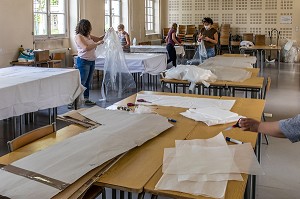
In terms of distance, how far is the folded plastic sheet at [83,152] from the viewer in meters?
1.50

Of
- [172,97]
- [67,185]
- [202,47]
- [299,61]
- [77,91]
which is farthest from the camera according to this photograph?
[299,61]

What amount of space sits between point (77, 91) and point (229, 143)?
3393 mm

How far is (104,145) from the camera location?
6.37ft

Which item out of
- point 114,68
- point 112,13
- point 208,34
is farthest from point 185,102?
point 112,13

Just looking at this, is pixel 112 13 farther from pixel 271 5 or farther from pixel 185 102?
pixel 185 102

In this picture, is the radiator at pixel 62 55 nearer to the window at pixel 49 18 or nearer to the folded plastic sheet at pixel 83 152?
the window at pixel 49 18

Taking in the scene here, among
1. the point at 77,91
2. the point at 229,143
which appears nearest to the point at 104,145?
the point at 229,143

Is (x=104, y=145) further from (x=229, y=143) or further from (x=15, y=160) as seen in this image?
(x=229, y=143)

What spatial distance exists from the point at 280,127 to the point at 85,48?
15.3 feet

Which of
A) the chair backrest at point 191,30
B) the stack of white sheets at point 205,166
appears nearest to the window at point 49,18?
the chair backrest at point 191,30

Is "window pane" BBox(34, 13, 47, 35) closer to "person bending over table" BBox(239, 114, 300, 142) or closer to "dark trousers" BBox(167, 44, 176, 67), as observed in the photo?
"dark trousers" BBox(167, 44, 176, 67)

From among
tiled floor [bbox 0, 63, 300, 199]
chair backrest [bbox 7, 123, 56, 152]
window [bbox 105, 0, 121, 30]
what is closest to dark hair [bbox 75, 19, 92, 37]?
tiled floor [bbox 0, 63, 300, 199]

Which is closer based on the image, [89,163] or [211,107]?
[89,163]

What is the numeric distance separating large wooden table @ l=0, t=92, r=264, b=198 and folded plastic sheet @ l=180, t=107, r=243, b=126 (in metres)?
0.05
